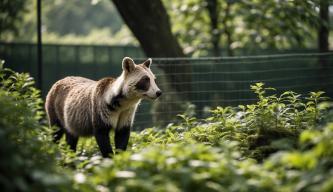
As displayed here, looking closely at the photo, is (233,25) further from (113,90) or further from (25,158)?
(25,158)

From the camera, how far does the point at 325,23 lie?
39.0 ft

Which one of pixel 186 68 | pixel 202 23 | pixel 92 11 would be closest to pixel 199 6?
pixel 202 23

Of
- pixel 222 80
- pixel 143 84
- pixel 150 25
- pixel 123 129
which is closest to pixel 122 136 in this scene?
pixel 123 129

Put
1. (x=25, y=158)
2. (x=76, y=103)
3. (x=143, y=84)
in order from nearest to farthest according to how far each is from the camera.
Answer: (x=25, y=158) < (x=143, y=84) < (x=76, y=103)

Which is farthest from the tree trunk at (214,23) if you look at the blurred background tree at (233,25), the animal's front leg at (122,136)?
the animal's front leg at (122,136)

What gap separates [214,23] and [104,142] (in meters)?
9.76

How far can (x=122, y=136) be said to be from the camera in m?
7.65

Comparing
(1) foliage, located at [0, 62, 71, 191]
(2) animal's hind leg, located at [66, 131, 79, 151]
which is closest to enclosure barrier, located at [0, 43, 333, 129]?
(2) animal's hind leg, located at [66, 131, 79, 151]

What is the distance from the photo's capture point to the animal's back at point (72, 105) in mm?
8000

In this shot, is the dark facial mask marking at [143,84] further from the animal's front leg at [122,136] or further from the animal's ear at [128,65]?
the animal's front leg at [122,136]

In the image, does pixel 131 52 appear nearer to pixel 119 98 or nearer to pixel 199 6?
pixel 199 6

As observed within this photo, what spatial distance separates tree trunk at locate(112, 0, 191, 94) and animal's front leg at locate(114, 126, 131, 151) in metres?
4.57

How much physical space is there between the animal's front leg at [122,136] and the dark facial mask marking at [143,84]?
A: 1.68 feet

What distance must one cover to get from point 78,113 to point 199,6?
910 centimetres
